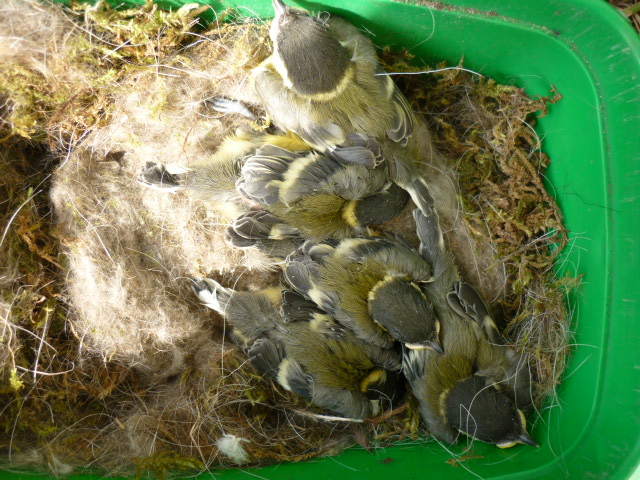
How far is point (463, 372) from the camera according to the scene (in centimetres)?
150

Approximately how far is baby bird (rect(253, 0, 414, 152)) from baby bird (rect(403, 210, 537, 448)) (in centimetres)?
36

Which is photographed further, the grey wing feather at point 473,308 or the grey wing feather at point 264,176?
the grey wing feather at point 473,308

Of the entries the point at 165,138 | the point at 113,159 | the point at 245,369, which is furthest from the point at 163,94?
the point at 245,369

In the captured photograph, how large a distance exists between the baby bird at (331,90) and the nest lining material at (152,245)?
0.63ft

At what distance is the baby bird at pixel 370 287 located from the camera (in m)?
1.41

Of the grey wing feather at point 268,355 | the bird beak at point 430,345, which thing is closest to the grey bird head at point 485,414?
the bird beak at point 430,345

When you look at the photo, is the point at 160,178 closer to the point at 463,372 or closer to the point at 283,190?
the point at 283,190

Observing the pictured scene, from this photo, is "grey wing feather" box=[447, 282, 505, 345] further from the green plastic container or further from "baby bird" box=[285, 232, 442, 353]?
the green plastic container

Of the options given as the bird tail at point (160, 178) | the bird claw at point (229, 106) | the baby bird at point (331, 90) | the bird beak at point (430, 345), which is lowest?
the bird tail at point (160, 178)

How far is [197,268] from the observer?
1.66 m

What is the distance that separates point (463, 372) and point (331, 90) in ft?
3.12

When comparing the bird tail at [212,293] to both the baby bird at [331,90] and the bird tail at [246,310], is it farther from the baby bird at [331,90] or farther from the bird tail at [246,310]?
the baby bird at [331,90]

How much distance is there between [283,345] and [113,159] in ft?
2.86

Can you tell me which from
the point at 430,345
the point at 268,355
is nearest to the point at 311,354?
the point at 268,355
